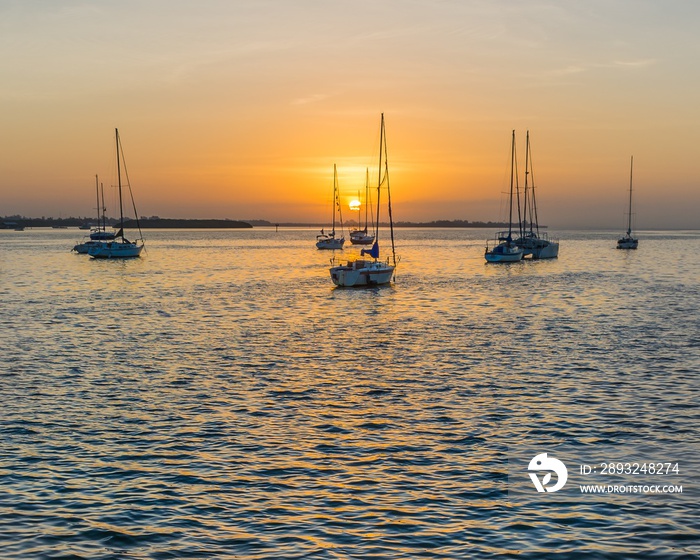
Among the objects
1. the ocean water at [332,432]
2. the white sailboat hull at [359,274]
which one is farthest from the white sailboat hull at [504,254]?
the ocean water at [332,432]

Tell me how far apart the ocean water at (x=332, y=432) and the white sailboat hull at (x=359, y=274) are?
21.1 m

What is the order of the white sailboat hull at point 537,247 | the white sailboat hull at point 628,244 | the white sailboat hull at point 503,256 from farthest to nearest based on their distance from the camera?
1. the white sailboat hull at point 628,244
2. the white sailboat hull at point 537,247
3. the white sailboat hull at point 503,256

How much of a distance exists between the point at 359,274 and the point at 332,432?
49.5 meters

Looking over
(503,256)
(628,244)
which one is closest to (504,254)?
(503,256)

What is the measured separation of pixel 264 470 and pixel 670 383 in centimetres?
1632

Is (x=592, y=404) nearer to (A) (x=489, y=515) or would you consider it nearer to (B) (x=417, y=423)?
(B) (x=417, y=423)

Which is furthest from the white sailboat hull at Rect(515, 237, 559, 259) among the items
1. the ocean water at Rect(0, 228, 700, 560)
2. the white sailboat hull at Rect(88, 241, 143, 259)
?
the ocean water at Rect(0, 228, 700, 560)

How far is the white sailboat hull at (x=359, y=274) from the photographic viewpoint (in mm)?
69375

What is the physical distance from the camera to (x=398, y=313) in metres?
51.9

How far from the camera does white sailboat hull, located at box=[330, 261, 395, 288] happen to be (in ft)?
228

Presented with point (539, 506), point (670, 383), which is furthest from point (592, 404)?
point (539, 506)

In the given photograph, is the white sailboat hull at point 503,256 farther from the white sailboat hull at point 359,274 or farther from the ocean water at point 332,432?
the ocean water at point 332,432

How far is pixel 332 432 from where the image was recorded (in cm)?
2028

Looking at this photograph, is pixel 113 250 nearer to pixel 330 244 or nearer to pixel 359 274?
pixel 330 244
